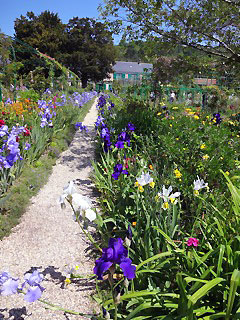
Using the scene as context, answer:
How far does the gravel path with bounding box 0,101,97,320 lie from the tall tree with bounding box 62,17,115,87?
31.4m

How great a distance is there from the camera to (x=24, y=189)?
3.64 m

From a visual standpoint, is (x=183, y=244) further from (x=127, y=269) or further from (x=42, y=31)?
(x=42, y=31)

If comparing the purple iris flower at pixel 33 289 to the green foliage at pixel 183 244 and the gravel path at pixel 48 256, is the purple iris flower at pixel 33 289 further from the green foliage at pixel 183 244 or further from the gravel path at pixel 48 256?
the gravel path at pixel 48 256

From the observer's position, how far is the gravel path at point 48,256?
1.96m

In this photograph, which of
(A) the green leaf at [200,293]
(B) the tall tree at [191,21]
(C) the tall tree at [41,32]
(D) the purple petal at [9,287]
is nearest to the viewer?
(A) the green leaf at [200,293]

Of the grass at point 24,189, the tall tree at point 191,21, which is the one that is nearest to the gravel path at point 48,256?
the grass at point 24,189

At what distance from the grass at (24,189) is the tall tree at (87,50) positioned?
2946 cm

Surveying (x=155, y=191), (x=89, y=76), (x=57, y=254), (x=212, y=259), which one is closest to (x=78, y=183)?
(x=57, y=254)

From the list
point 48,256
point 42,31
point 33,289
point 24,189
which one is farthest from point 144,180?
point 42,31

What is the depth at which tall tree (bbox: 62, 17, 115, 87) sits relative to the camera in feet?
108

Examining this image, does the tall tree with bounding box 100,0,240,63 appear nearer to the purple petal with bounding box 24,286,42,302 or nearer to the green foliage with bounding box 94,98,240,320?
the green foliage with bounding box 94,98,240,320

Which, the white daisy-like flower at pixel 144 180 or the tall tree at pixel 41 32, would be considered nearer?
the white daisy-like flower at pixel 144 180

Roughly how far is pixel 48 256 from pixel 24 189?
133 centimetres

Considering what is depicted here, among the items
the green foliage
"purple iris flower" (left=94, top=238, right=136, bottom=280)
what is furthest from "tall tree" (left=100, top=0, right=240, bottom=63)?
"purple iris flower" (left=94, top=238, right=136, bottom=280)
